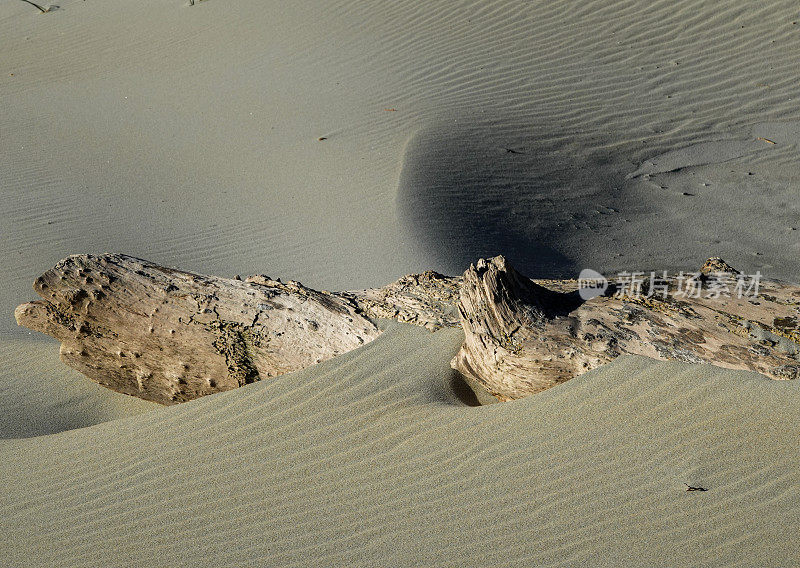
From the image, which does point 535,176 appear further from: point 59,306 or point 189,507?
point 189,507

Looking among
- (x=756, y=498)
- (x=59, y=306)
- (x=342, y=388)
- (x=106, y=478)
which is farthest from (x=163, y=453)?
(x=756, y=498)

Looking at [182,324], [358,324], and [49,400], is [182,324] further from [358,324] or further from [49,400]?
[49,400]

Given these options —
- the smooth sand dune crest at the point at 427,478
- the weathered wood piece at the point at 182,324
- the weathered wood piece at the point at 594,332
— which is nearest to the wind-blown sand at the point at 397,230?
the smooth sand dune crest at the point at 427,478

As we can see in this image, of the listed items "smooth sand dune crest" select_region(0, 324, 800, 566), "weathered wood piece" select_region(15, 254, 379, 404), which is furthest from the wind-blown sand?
"weathered wood piece" select_region(15, 254, 379, 404)

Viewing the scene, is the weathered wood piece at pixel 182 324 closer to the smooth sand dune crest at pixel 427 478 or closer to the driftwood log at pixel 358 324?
the driftwood log at pixel 358 324

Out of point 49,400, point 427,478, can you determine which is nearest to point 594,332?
point 427,478
